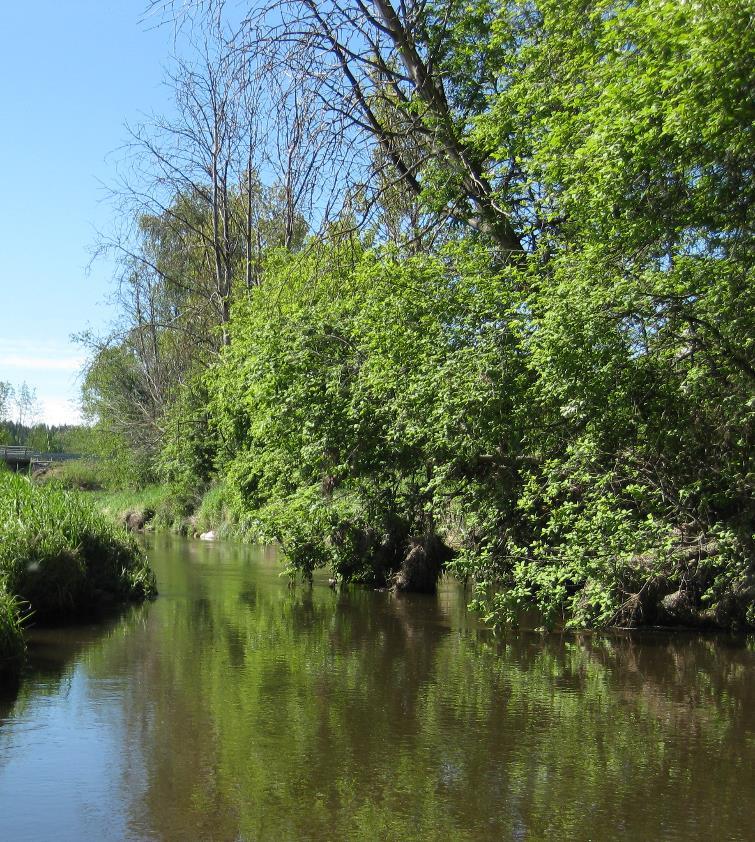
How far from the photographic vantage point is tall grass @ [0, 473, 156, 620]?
13719 millimetres

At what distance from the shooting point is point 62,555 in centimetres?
1434

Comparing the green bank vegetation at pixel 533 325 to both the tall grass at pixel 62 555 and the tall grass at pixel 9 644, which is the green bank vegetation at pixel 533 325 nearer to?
the tall grass at pixel 62 555

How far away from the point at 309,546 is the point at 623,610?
685cm

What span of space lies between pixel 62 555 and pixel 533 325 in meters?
7.53

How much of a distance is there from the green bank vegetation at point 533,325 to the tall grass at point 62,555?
2766 mm

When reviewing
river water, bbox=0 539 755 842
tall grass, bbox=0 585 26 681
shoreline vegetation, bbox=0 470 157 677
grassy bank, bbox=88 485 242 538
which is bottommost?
river water, bbox=0 539 755 842

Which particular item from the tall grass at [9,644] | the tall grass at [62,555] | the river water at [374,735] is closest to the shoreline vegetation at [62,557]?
the tall grass at [62,555]

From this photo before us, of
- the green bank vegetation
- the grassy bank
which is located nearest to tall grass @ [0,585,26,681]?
the green bank vegetation

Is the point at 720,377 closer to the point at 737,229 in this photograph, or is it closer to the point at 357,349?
the point at 737,229

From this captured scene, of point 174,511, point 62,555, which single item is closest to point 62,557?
point 62,555

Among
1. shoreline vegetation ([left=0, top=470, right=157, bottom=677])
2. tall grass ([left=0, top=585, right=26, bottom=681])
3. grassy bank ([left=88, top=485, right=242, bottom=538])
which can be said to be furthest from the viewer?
grassy bank ([left=88, top=485, right=242, bottom=538])

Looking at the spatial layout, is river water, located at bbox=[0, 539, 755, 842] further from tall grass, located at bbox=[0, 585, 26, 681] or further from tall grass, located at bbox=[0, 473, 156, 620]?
tall grass, located at bbox=[0, 473, 156, 620]

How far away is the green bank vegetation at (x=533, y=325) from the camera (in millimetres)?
10781

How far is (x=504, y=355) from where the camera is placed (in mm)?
12867
